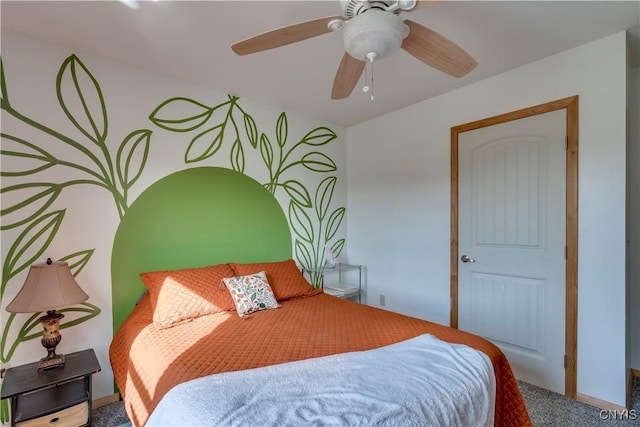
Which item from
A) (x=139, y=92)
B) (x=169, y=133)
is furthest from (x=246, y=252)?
(x=139, y=92)

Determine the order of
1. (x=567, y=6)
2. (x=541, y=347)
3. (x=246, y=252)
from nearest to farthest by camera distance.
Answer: (x=567, y=6), (x=541, y=347), (x=246, y=252)

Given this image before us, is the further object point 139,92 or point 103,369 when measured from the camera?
point 139,92

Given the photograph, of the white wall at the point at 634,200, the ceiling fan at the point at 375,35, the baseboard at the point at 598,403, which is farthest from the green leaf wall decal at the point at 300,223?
the white wall at the point at 634,200

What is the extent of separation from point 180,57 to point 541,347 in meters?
3.40

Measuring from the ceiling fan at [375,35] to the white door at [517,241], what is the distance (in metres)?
1.17

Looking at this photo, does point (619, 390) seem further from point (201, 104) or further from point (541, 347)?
point (201, 104)

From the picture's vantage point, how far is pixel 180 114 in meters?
2.56

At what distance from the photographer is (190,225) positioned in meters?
2.57

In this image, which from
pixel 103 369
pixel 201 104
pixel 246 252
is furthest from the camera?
pixel 246 252

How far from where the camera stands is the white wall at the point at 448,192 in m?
2.01

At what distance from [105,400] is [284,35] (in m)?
2.59

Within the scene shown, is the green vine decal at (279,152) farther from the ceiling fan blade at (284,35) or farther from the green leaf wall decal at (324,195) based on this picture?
the ceiling fan blade at (284,35)

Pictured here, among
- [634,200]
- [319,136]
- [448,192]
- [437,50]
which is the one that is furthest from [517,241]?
[319,136]

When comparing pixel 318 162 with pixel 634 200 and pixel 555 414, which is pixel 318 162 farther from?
pixel 555 414
